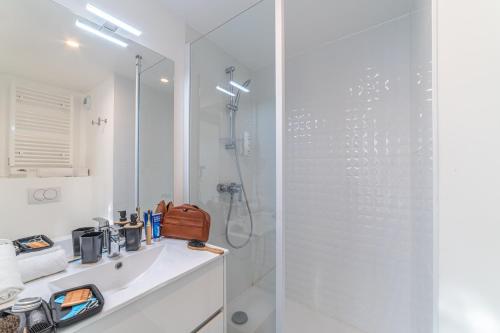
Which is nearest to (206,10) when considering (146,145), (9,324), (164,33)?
(164,33)

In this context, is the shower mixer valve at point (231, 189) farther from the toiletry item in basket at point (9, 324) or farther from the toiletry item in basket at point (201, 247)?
the toiletry item in basket at point (9, 324)

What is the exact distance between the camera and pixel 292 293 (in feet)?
6.33

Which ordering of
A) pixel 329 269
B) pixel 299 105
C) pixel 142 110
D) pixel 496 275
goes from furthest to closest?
1. pixel 299 105
2. pixel 329 269
3. pixel 142 110
4. pixel 496 275

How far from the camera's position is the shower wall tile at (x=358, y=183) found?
1439 millimetres

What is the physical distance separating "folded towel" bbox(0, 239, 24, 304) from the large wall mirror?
0.82 feet

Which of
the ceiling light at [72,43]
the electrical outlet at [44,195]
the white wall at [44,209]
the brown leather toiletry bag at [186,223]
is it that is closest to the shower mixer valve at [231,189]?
the brown leather toiletry bag at [186,223]

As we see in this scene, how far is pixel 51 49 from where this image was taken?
3.15 feet

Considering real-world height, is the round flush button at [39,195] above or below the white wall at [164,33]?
below

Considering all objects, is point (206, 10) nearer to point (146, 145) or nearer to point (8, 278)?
point (146, 145)

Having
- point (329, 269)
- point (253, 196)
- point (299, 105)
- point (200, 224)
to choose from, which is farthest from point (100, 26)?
point (329, 269)

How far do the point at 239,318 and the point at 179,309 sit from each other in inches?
32.5

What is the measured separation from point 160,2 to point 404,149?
197cm

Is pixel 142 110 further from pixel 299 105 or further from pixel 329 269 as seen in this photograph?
pixel 329 269

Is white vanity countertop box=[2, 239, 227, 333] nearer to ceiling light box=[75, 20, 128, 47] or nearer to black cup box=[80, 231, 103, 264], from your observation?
black cup box=[80, 231, 103, 264]
